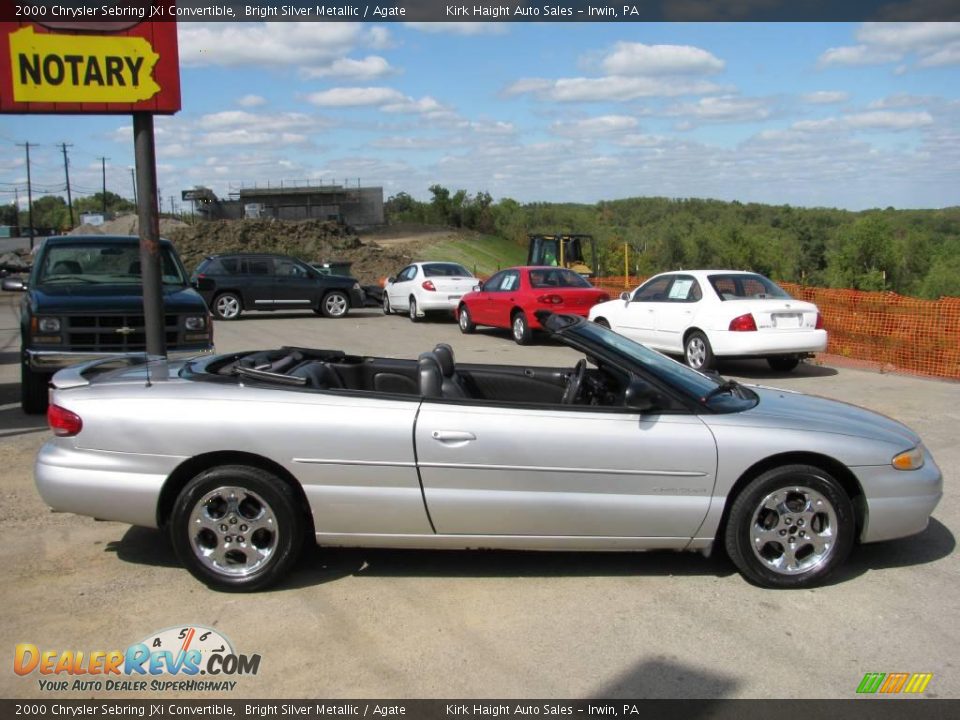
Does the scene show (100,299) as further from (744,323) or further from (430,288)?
(430,288)

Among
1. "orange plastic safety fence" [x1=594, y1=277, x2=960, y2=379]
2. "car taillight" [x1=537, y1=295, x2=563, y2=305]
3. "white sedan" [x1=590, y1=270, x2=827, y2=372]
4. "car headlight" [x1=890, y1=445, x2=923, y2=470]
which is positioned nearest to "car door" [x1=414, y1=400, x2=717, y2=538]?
"car headlight" [x1=890, y1=445, x2=923, y2=470]

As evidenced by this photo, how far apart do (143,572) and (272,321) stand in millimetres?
17346

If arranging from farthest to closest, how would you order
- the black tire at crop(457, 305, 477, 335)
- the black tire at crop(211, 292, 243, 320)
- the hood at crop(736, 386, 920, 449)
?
1. the black tire at crop(211, 292, 243, 320)
2. the black tire at crop(457, 305, 477, 335)
3. the hood at crop(736, 386, 920, 449)

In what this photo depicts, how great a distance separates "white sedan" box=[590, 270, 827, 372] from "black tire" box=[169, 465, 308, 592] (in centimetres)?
863

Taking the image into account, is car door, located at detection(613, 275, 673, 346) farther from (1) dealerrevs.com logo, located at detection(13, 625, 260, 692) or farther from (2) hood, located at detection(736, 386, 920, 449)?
(1) dealerrevs.com logo, located at detection(13, 625, 260, 692)

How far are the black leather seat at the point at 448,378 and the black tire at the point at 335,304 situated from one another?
1773cm

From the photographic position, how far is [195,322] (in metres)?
9.58

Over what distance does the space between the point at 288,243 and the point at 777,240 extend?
53762 millimetres

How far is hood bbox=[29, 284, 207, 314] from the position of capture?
29.7ft

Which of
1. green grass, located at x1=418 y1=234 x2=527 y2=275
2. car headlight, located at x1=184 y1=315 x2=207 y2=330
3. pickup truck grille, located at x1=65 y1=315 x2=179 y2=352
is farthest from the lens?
green grass, located at x1=418 y1=234 x2=527 y2=275

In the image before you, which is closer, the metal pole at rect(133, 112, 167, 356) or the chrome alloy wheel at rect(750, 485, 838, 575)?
the chrome alloy wheel at rect(750, 485, 838, 575)

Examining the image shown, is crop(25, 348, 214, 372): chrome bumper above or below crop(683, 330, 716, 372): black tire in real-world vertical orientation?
above

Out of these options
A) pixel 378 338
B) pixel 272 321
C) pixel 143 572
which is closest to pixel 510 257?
pixel 272 321

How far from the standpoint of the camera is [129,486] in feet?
14.5
